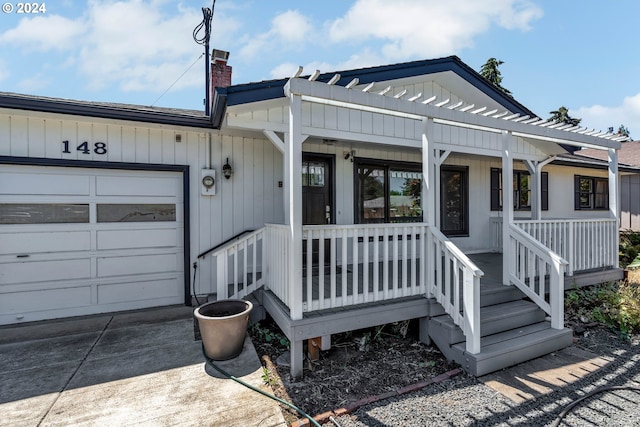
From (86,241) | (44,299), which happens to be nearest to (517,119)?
(86,241)

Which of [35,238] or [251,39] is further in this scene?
[251,39]

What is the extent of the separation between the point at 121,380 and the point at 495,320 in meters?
3.84

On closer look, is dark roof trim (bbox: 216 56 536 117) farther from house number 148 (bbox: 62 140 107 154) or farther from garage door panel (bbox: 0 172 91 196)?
garage door panel (bbox: 0 172 91 196)

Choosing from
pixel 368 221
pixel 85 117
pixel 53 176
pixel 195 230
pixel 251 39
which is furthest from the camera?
pixel 251 39

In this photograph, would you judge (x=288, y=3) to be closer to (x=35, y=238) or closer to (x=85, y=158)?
(x=85, y=158)

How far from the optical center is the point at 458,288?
10.2 feet

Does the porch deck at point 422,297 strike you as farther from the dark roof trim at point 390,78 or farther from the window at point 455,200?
the window at point 455,200

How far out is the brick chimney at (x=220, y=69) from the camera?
525 cm

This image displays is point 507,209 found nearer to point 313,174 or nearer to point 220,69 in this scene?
point 313,174

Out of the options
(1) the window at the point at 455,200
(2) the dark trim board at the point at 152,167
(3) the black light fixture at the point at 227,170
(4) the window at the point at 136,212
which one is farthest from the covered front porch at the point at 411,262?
(1) the window at the point at 455,200

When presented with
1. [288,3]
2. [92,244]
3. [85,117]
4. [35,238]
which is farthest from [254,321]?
[288,3]

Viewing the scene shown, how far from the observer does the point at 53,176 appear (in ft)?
13.8

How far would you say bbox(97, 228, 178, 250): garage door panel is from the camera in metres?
4.46

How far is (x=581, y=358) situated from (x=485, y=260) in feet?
9.44
